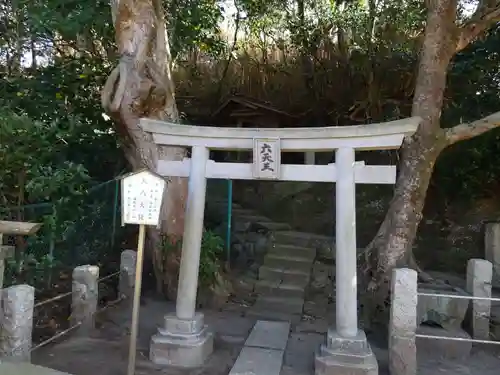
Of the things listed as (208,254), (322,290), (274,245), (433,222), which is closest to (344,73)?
(433,222)

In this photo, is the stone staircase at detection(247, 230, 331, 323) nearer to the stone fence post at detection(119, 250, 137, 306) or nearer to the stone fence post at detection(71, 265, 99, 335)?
the stone fence post at detection(119, 250, 137, 306)

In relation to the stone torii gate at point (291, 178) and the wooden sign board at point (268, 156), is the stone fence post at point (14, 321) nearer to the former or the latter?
the stone torii gate at point (291, 178)

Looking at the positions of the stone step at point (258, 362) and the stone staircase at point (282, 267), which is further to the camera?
the stone staircase at point (282, 267)

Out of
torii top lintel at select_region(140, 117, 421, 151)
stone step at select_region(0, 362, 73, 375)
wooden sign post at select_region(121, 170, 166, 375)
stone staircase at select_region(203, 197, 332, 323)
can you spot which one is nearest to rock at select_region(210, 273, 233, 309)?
stone staircase at select_region(203, 197, 332, 323)

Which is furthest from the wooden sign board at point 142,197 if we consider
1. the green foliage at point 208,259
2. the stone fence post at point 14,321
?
the green foliage at point 208,259

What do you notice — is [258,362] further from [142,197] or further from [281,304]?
[281,304]

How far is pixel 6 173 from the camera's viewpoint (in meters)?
6.28

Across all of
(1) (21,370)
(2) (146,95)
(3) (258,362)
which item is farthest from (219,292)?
(1) (21,370)

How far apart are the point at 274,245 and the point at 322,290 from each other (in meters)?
1.71

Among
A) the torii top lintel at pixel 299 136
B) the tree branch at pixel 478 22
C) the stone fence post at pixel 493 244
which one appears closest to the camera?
the torii top lintel at pixel 299 136

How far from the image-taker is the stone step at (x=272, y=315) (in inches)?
290

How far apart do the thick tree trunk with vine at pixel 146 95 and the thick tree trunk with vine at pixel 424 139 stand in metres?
3.42

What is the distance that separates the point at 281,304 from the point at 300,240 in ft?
8.08

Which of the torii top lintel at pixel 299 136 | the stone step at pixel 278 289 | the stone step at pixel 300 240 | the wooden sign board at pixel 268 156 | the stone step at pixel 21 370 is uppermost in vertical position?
the torii top lintel at pixel 299 136
